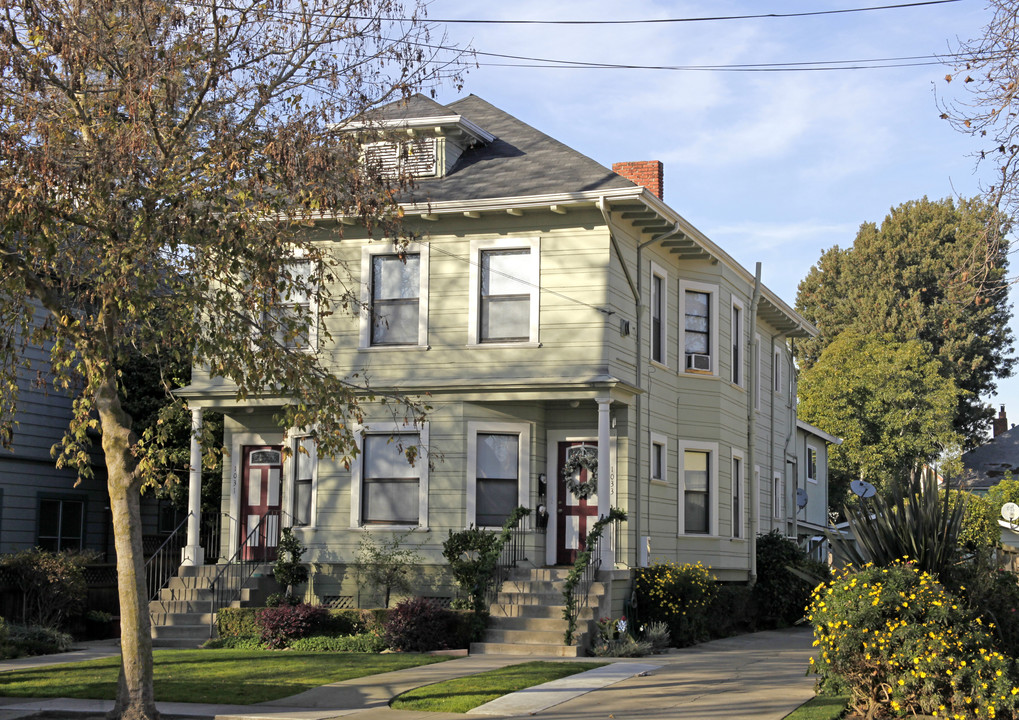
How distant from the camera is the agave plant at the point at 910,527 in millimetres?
12711

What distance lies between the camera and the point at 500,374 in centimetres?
2006

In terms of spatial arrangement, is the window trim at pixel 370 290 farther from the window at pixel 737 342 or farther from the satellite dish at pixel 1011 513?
the satellite dish at pixel 1011 513

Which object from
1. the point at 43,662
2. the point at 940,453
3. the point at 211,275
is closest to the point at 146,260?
the point at 211,275

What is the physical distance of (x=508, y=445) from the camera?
20.5 m

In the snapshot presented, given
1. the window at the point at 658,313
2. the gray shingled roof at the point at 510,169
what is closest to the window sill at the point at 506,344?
the gray shingled roof at the point at 510,169

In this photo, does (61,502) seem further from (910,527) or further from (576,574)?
(910,527)

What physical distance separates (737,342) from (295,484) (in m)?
9.96

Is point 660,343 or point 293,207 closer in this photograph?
point 293,207

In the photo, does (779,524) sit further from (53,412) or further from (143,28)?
(143,28)

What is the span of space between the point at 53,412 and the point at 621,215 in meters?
13.7

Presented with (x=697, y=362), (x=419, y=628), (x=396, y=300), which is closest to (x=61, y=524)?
(x=396, y=300)

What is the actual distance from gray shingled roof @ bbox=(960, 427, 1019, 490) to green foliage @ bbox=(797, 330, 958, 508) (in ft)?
8.60

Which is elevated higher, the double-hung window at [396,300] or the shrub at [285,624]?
the double-hung window at [396,300]

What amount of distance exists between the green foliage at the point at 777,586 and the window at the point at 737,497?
1241 mm
